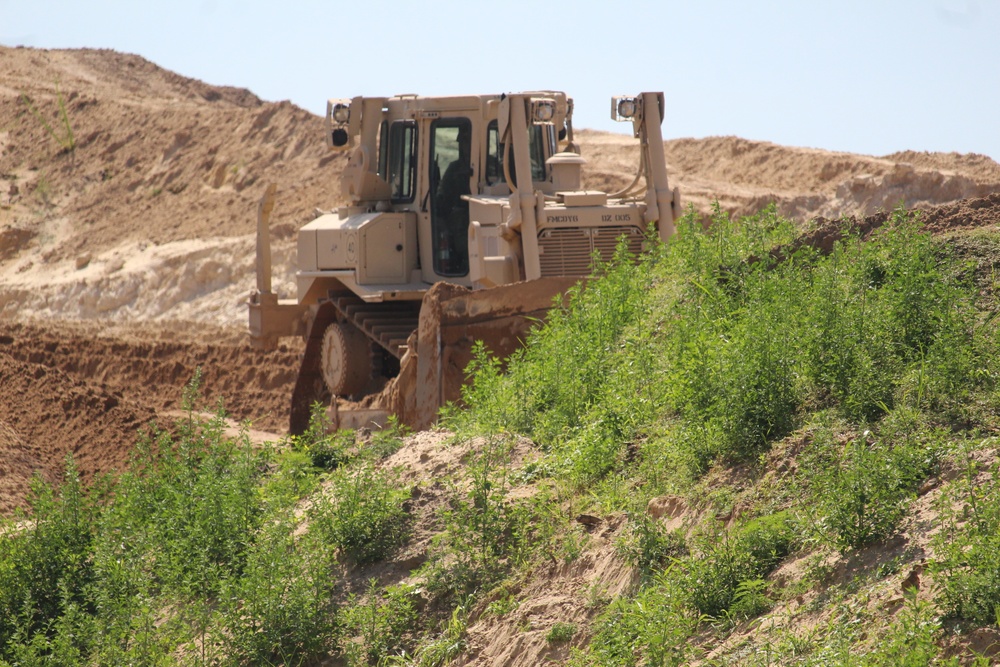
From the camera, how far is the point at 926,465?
5.17 metres

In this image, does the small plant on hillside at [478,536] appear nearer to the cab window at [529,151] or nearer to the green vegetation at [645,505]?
the green vegetation at [645,505]

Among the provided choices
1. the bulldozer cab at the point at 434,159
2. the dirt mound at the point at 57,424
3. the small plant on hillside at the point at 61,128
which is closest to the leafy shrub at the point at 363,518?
the dirt mound at the point at 57,424

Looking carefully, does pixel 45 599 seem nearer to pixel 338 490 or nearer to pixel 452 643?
pixel 338 490

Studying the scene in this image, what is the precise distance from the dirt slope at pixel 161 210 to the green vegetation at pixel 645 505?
162 inches

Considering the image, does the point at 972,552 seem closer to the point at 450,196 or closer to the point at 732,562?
the point at 732,562

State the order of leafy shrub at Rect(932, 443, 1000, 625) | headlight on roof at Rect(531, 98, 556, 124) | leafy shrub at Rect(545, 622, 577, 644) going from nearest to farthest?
leafy shrub at Rect(932, 443, 1000, 625) < leafy shrub at Rect(545, 622, 577, 644) < headlight on roof at Rect(531, 98, 556, 124)

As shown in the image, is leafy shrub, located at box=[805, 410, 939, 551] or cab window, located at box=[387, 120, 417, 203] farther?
cab window, located at box=[387, 120, 417, 203]

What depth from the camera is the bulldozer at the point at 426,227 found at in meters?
11.3

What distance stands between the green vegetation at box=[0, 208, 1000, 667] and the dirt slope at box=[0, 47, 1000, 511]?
13.5ft

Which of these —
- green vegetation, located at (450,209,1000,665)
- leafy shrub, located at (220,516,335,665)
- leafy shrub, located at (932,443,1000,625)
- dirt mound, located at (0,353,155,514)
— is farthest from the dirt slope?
leafy shrub, located at (932,443,1000,625)

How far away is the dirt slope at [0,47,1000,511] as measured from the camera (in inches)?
697

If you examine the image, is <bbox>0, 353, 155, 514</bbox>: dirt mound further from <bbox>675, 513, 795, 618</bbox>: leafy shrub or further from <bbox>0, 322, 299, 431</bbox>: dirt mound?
<bbox>675, 513, 795, 618</bbox>: leafy shrub

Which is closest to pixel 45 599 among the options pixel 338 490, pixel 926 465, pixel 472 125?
pixel 338 490

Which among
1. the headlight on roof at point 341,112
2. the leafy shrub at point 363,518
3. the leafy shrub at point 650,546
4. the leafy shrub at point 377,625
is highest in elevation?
the headlight on roof at point 341,112
